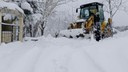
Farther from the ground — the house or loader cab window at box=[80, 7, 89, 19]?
loader cab window at box=[80, 7, 89, 19]

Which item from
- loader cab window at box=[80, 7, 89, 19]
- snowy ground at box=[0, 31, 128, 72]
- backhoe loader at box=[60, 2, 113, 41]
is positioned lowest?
snowy ground at box=[0, 31, 128, 72]

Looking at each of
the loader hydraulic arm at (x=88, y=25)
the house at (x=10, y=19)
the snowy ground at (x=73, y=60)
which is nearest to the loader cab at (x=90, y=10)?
the loader hydraulic arm at (x=88, y=25)

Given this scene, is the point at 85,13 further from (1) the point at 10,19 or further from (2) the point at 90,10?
(1) the point at 10,19

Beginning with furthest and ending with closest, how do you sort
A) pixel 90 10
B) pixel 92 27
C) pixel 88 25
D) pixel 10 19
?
pixel 90 10
pixel 10 19
pixel 92 27
pixel 88 25

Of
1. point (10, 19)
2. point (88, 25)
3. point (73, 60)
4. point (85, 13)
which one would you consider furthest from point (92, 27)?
point (73, 60)

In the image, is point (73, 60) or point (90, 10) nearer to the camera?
point (73, 60)

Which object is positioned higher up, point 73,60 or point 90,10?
point 90,10

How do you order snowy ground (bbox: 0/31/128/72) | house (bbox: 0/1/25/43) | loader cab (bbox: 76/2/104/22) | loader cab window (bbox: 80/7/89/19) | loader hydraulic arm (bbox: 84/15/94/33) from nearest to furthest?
snowy ground (bbox: 0/31/128/72) → house (bbox: 0/1/25/43) → loader hydraulic arm (bbox: 84/15/94/33) → loader cab (bbox: 76/2/104/22) → loader cab window (bbox: 80/7/89/19)

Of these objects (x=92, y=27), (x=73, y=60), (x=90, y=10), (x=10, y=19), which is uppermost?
(x=90, y=10)

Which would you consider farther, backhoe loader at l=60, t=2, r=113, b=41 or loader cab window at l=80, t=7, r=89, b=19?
loader cab window at l=80, t=7, r=89, b=19

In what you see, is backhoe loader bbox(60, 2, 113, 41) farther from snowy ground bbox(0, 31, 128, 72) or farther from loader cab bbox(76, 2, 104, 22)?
snowy ground bbox(0, 31, 128, 72)

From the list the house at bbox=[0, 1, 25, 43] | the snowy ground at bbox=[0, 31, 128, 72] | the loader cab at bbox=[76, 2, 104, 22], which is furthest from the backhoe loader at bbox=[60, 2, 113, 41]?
the snowy ground at bbox=[0, 31, 128, 72]

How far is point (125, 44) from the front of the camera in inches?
277

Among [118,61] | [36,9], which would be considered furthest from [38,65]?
[36,9]
